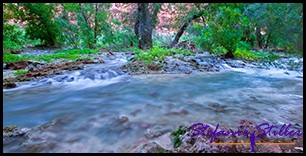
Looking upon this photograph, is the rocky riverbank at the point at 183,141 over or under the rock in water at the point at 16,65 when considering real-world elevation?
over

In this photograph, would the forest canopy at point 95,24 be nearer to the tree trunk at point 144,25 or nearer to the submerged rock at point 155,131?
→ the tree trunk at point 144,25

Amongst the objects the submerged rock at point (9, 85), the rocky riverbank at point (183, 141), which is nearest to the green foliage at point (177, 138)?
the rocky riverbank at point (183, 141)

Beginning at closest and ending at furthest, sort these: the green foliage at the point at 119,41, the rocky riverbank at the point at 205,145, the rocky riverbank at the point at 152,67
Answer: the rocky riverbank at the point at 205,145, the rocky riverbank at the point at 152,67, the green foliage at the point at 119,41

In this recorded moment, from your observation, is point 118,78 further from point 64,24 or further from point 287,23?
point 64,24

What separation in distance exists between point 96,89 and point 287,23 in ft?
11.3

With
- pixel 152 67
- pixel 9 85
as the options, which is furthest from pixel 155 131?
pixel 152 67

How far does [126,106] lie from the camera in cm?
335

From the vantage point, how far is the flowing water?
7.35ft

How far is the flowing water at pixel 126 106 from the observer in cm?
224

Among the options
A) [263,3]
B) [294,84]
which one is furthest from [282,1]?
[294,84]

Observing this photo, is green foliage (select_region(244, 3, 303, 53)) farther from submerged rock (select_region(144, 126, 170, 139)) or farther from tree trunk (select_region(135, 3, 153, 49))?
tree trunk (select_region(135, 3, 153, 49))

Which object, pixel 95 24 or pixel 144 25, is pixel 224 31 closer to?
pixel 144 25

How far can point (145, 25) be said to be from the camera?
13391mm
